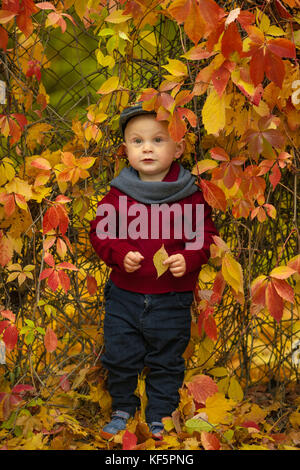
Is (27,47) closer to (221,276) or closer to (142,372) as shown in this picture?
(221,276)

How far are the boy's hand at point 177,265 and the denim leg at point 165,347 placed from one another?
122 millimetres

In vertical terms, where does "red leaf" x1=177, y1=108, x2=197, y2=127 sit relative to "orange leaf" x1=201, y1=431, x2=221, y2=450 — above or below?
above

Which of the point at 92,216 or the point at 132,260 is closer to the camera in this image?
the point at 132,260

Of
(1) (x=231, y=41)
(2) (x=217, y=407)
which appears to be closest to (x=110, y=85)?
(1) (x=231, y=41)

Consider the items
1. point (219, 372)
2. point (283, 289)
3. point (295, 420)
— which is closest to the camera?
point (283, 289)

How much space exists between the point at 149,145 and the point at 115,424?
1061 millimetres

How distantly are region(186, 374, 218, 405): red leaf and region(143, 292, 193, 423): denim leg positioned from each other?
50 millimetres

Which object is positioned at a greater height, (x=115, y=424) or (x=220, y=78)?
(x=220, y=78)

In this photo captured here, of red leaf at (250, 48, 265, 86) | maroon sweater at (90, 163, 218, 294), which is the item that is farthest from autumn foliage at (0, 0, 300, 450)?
maroon sweater at (90, 163, 218, 294)

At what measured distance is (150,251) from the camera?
212cm

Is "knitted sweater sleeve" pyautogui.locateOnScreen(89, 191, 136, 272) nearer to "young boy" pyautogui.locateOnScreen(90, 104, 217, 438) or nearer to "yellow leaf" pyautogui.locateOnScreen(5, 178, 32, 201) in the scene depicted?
"young boy" pyautogui.locateOnScreen(90, 104, 217, 438)

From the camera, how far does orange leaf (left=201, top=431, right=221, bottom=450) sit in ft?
6.48

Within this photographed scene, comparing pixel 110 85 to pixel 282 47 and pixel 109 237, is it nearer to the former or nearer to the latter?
pixel 109 237
